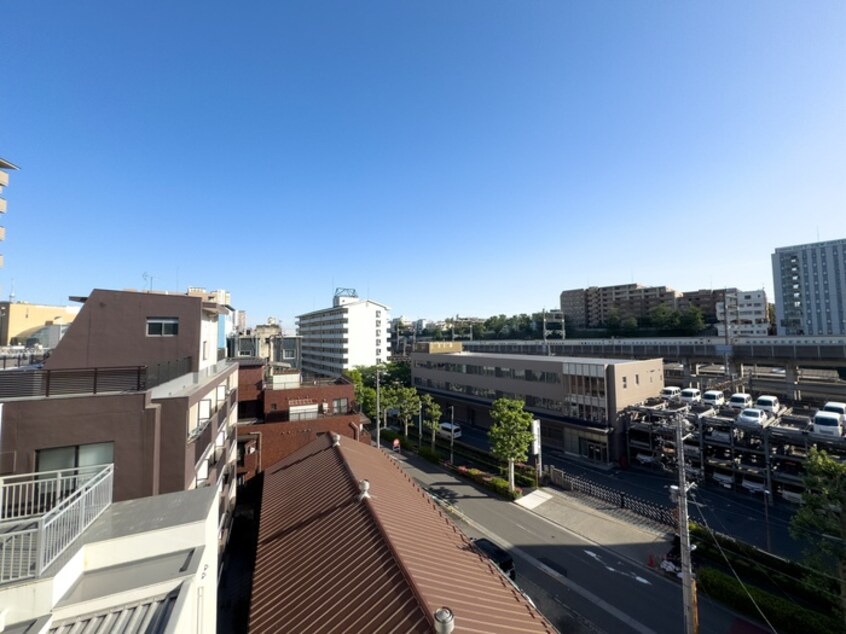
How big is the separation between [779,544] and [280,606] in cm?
2868

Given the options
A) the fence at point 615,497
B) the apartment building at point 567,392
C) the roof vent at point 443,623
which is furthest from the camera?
the apartment building at point 567,392

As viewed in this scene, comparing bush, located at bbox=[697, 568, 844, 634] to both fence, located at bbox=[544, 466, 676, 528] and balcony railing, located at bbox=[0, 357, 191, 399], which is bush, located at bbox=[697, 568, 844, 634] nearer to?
fence, located at bbox=[544, 466, 676, 528]

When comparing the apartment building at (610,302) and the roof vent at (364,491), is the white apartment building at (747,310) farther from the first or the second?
the roof vent at (364,491)

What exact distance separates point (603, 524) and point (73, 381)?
2944cm

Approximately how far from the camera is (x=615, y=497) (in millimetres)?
28125

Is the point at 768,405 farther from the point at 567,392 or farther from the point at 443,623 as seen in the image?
the point at 443,623

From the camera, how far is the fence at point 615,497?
2489 centimetres

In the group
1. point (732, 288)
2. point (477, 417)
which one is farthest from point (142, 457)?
point (732, 288)

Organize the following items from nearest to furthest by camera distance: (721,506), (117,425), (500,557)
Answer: (117,425) → (500,557) → (721,506)

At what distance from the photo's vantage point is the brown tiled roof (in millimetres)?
8602

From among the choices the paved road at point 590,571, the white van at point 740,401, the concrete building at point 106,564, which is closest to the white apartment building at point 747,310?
the white van at point 740,401

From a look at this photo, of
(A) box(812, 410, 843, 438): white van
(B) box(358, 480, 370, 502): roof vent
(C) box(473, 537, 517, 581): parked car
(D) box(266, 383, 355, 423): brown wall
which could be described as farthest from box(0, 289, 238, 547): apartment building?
(A) box(812, 410, 843, 438): white van

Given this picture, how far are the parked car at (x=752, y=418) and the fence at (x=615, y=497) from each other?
10.1 m

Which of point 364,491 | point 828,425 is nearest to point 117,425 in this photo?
point 364,491
